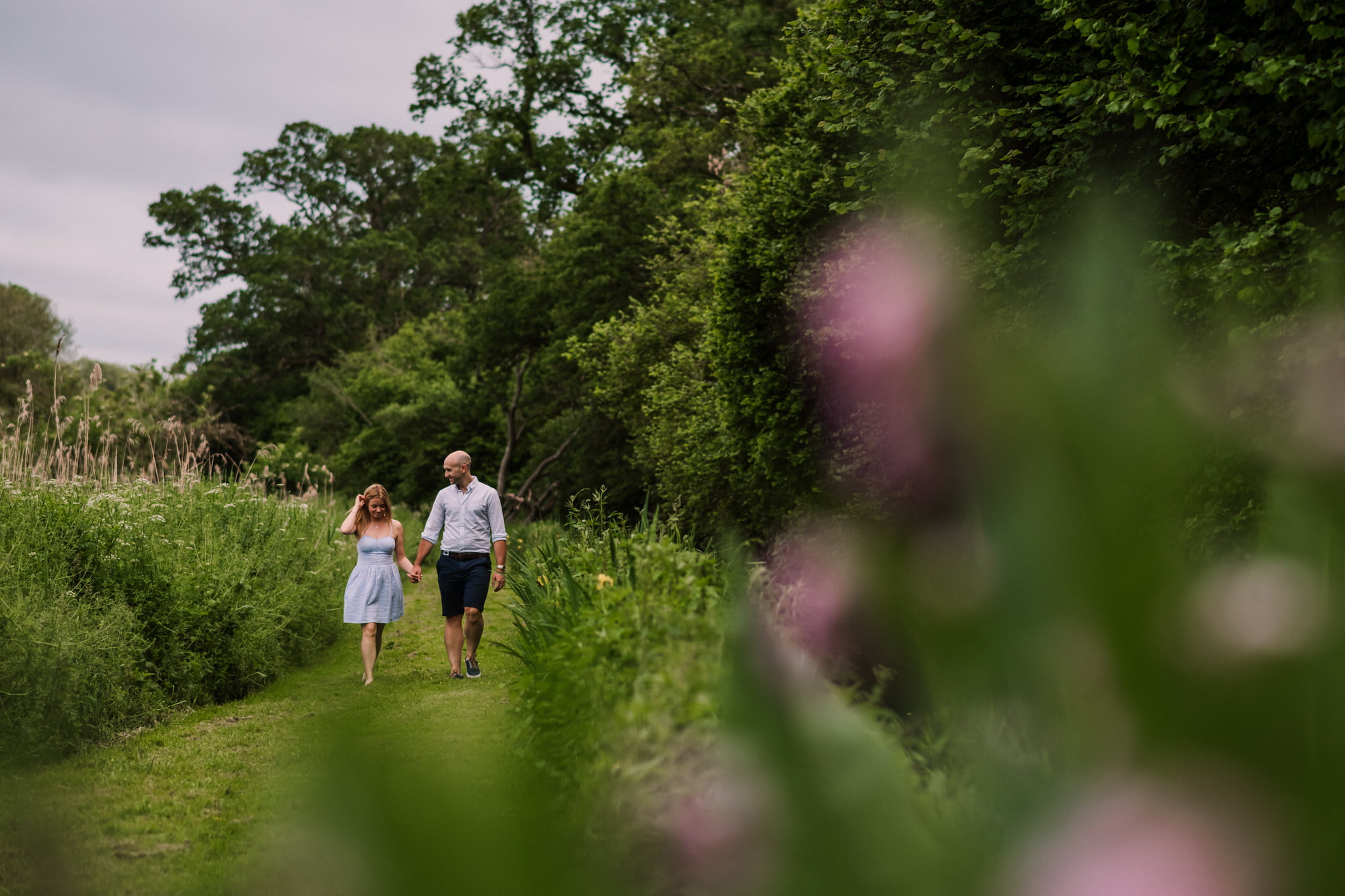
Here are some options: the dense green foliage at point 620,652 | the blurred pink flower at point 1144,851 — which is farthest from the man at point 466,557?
the blurred pink flower at point 1144,851

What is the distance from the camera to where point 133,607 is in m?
7.42

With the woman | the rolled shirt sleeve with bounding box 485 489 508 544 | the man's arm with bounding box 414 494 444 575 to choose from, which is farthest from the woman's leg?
the rolled shirt sleeve with bounding box 485 489 508 544

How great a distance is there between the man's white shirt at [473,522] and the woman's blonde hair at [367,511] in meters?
0.72

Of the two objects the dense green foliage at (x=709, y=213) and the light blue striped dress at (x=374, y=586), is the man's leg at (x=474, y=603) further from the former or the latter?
the dense green foliage at (x=709, y=213)

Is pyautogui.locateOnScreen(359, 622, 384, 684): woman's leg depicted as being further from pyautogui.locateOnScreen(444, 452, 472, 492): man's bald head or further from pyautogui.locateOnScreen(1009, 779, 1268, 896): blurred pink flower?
pyautogui.locateOnScreen(1009, 779, 1268, 896): blurred pink flower

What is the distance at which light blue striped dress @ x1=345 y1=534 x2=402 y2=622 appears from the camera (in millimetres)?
8766

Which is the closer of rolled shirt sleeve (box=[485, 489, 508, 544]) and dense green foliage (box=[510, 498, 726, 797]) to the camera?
dense green foliage (box=[510, 498, 726, 797])

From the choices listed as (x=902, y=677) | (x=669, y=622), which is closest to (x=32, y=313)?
(x=669, y=622)

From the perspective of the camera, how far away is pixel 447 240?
42.0 meters

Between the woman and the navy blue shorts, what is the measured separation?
1.11ft

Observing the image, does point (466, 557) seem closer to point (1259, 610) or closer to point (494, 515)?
point (494, 515)

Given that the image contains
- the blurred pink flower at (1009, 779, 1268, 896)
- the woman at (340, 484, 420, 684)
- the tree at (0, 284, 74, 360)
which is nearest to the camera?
the blurred pink flower at (1009, 779, 1268, 896)

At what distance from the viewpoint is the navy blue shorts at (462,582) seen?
8.48 meters

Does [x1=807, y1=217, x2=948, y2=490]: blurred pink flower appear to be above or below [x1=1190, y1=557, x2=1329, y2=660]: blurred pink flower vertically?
above
